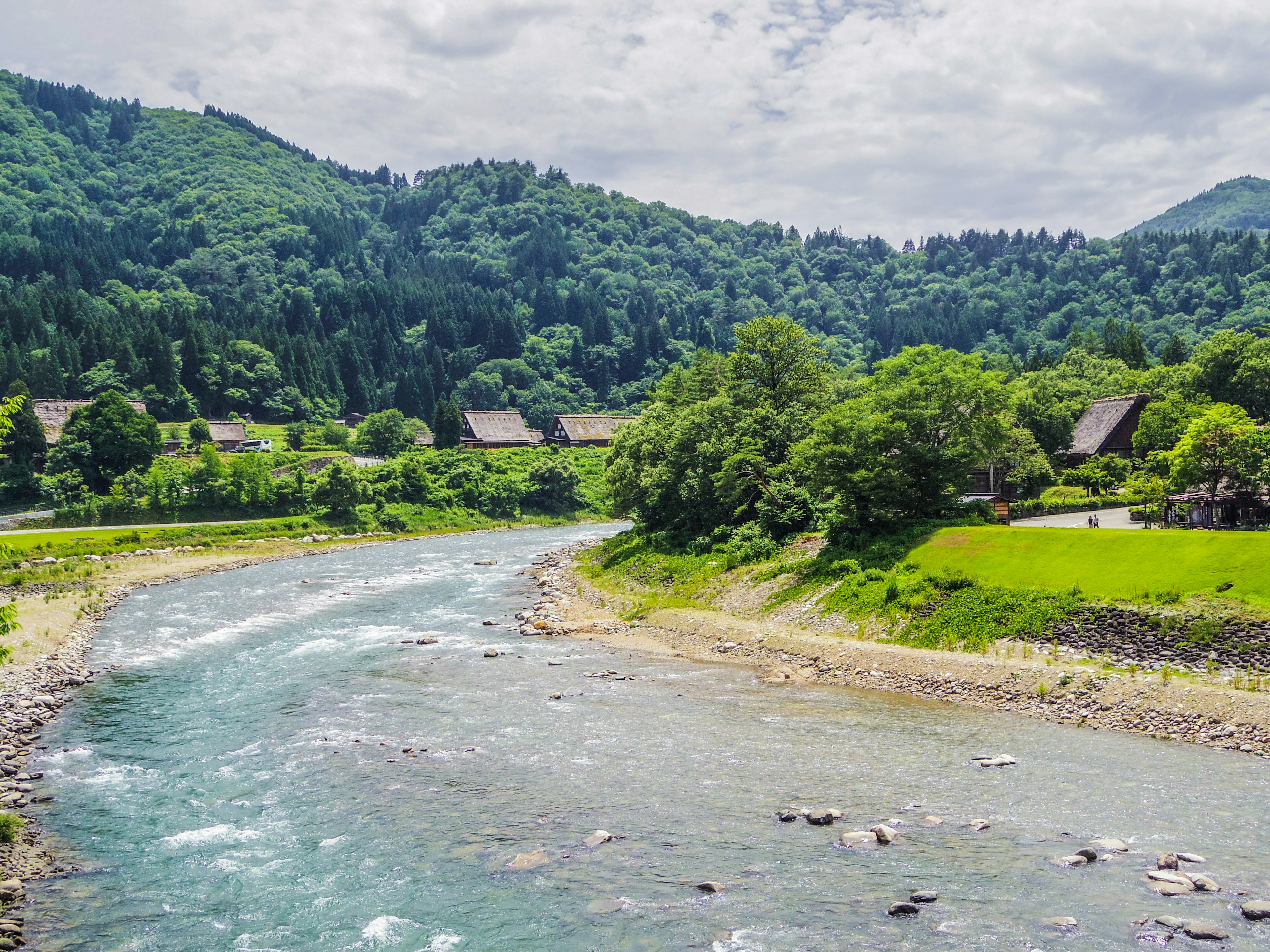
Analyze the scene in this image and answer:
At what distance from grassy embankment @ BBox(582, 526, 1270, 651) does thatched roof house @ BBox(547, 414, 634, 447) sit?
98166 mm

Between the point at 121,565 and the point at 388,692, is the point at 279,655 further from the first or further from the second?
the point at 121,565

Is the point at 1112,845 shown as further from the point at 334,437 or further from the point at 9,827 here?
the point at 334,437

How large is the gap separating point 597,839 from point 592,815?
54.0 inches

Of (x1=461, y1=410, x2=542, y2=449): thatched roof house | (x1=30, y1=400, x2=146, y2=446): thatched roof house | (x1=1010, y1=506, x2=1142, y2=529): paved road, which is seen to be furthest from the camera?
(x1=461, y1=410, x2=542, y2=449): thatched roof house

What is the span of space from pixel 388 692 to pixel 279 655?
903cm

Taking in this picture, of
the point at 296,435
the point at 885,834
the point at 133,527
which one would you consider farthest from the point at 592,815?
the point at 296,435

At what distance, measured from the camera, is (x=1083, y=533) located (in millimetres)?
36500

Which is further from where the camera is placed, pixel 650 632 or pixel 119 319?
pixel 119 319

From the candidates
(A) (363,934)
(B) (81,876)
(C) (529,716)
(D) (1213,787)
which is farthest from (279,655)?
(D) (1213,787)

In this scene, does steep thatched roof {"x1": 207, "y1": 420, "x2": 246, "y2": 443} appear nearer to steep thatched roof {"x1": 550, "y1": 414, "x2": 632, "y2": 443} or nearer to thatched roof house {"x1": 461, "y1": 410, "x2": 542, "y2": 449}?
thatched roof house {"x1": 461, "y1": 410, "x2": 542, "y2": 449}

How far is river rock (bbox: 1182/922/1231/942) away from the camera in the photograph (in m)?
13.6

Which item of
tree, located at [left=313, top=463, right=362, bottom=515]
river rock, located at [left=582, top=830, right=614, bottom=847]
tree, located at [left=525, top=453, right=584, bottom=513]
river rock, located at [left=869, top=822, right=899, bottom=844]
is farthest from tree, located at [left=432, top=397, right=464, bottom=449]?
river rock, located at [left=869, top=822, right=899, bottom=844]

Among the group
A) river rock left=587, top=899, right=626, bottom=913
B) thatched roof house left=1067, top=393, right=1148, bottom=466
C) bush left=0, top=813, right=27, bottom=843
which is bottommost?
river rock left=587, top=899, right=626, bottom=913

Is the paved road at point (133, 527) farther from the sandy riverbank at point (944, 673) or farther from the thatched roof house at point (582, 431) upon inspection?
the thatched roof house at point (582, 431)
